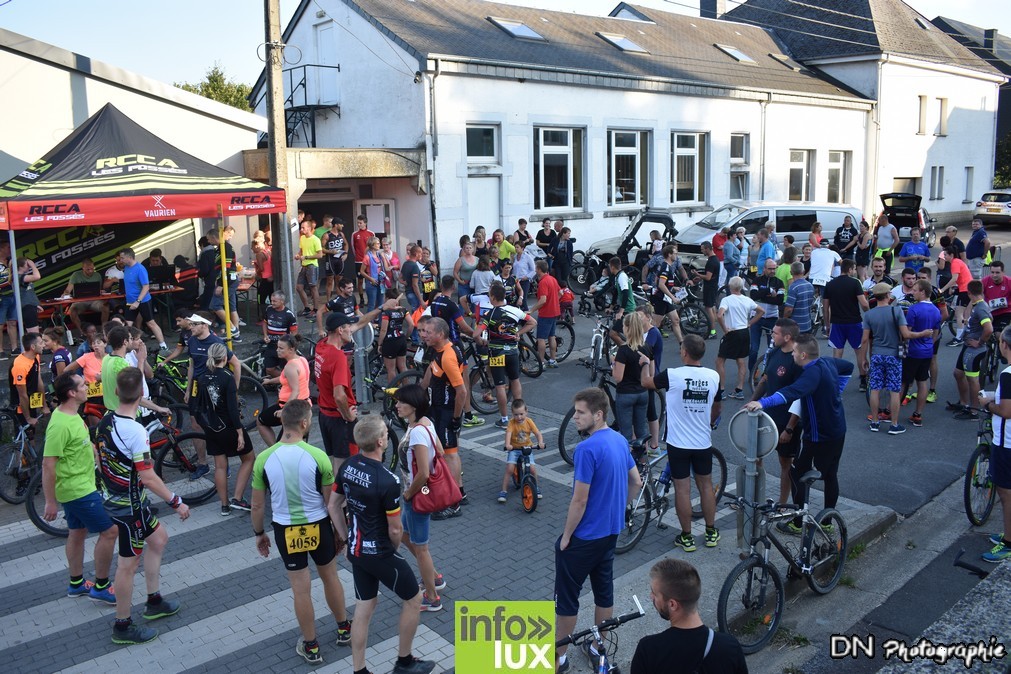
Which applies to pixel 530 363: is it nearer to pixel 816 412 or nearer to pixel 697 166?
pixel 816 412

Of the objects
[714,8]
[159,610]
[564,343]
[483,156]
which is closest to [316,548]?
[159,610]

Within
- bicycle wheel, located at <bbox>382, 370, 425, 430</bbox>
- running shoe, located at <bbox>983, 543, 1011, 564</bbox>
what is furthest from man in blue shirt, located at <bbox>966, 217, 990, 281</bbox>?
bicycle wheel, located at <bbox>382, 370, 425, 430</bbox>

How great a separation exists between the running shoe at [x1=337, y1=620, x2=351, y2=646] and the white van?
1517 cm

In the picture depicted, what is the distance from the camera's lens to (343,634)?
581 centimetres

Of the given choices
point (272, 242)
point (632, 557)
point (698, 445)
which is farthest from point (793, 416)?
point (272, 242)

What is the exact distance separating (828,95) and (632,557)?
26866mm

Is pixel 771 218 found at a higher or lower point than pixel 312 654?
higher

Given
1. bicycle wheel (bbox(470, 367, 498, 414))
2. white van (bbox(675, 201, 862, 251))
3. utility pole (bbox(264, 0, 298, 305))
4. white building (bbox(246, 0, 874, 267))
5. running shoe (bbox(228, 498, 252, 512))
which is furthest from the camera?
white van (bbox(675, 201, 862, 251))

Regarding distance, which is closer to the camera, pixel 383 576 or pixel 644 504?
pixel 383 576

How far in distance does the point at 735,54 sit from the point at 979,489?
81.3 feet

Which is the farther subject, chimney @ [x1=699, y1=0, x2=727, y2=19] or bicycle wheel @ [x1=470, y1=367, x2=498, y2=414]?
chimney @ [x1=699, y1=0, x2=727, y2=19]

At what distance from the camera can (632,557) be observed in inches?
276

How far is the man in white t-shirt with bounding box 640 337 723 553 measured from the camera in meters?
6.70

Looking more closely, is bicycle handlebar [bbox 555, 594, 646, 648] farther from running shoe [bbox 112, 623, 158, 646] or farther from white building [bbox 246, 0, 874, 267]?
white building [bbox 246, 0, 874, 267]
